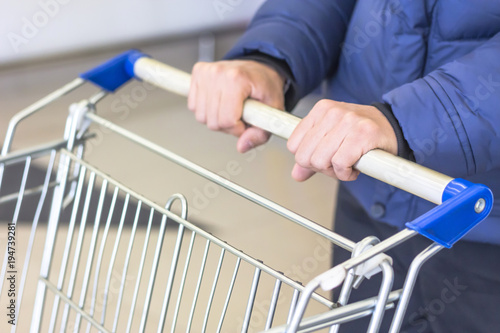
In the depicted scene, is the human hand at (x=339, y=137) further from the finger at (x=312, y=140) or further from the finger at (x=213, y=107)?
the finger at (x=213, y=107)

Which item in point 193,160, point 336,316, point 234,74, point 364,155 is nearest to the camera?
point 336,316

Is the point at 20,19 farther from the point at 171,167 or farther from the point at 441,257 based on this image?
the point at 441,257

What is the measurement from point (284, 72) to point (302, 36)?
8 centimetres

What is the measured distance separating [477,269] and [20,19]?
291 cm

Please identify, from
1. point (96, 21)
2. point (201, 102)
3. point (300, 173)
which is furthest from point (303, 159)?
point (96, 21)

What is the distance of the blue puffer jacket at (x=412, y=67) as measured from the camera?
2.31ft

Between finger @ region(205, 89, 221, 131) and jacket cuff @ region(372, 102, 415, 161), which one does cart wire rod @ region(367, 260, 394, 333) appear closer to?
jacket cuff @ region(372, 102, 415, 161)

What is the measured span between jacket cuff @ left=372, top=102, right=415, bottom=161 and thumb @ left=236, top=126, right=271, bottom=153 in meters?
0.23

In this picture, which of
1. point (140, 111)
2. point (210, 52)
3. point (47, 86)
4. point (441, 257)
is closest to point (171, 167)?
point (140, 111)

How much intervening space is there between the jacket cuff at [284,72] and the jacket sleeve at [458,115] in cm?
29

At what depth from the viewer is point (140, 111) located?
9.92 ft

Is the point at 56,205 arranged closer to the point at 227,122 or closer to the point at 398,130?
the point at 227,122

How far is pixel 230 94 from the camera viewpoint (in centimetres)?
86

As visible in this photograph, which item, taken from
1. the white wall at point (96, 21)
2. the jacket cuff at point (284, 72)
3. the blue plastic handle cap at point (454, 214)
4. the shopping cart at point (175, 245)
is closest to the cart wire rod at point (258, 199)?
the shopping cart at point (175, 245)
